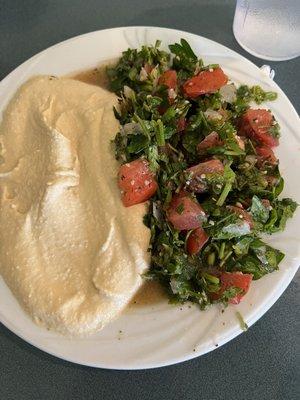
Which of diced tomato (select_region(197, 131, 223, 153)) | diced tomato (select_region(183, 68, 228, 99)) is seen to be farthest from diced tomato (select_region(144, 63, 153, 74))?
diced tomato (select_region(197, 131, 223, 153))

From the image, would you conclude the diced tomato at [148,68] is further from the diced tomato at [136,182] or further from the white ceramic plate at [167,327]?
the white ceramic plate at [167,327]

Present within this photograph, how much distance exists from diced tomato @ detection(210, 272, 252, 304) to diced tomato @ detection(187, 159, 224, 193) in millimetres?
344

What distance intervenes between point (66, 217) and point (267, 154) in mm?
853

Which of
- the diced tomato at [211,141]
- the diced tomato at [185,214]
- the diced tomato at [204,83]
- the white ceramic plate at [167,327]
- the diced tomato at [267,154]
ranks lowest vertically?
the white ceramic plate at [167,327]

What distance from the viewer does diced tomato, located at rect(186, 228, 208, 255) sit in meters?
1.66

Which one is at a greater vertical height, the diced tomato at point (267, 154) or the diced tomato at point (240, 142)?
the diced tomato at point (240, 142)

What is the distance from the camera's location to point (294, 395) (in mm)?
1718

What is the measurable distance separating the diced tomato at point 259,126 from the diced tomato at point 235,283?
58cm

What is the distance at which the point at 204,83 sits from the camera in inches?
73.0

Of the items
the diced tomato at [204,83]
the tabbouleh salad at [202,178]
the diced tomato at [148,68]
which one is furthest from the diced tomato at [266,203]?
the diced tomato at [148,68]

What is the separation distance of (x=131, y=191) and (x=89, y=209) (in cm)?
20

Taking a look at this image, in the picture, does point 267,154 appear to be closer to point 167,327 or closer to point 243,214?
point 243,214

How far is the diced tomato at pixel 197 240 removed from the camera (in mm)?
1662

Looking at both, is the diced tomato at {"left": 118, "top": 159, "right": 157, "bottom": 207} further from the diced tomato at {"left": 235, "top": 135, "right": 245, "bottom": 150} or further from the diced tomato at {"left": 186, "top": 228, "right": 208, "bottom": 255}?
the diced tomato at {"left": 235, "top": 135, "right": 245, "bottom": 150}
